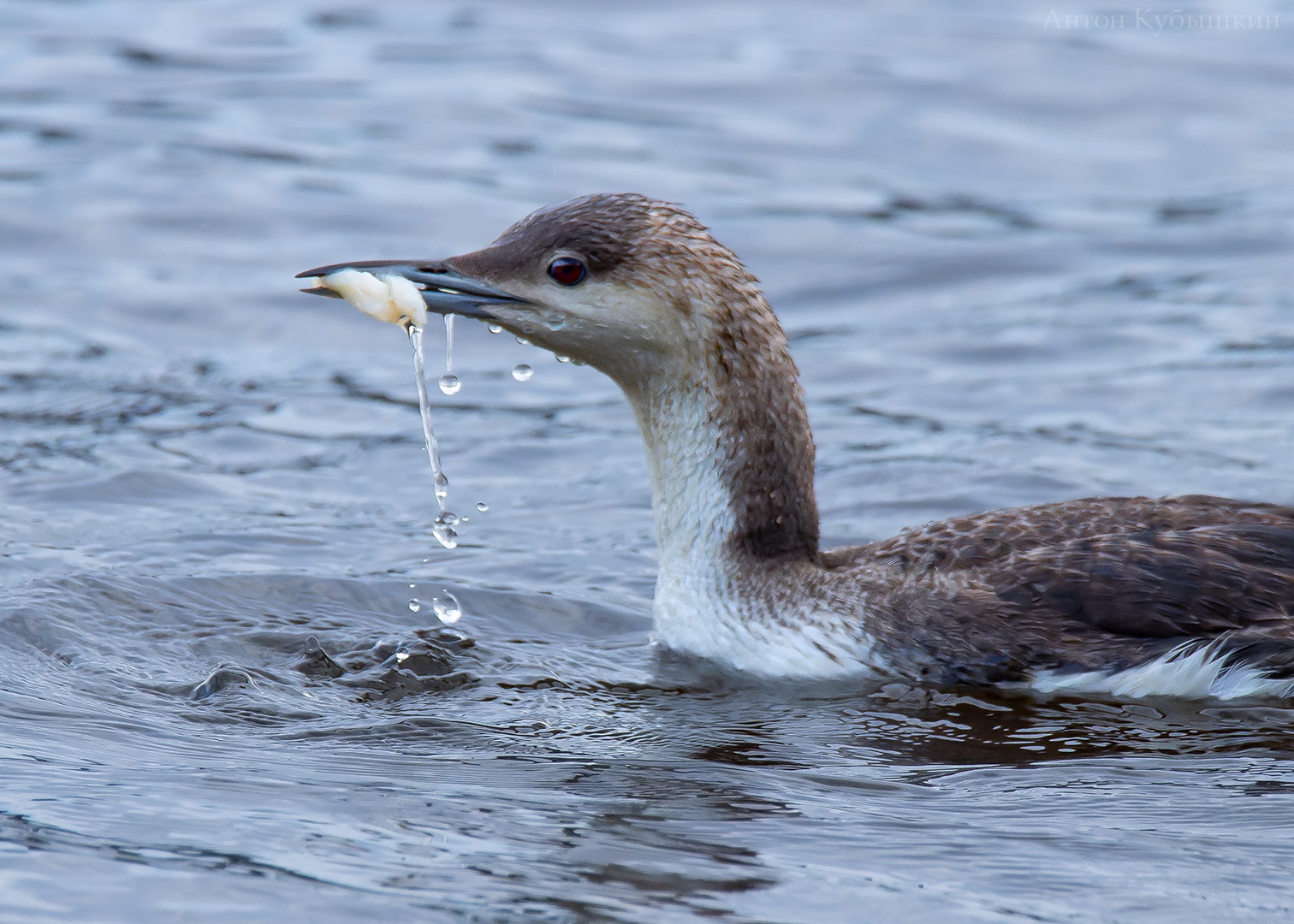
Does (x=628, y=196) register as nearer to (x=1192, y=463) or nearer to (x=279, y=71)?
(x=1192, y=463)

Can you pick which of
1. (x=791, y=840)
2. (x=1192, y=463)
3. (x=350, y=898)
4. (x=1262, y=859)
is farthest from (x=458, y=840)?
(x=1192, y=463)

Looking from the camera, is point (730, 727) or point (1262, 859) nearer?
point (1262, 859)

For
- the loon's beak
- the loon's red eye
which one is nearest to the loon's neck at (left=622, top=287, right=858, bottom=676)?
the loon's red eye

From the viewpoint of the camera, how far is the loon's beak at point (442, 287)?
5.73 metres

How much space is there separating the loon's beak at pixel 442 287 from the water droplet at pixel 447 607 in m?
1.18

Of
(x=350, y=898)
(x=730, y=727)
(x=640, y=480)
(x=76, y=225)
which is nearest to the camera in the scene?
(x=350, y=898)

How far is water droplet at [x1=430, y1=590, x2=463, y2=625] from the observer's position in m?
6.59

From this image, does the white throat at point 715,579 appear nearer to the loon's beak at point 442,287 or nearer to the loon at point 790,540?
the loon at point 790,540

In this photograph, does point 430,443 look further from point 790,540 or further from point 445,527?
point 790,540

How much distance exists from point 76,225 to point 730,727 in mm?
7934

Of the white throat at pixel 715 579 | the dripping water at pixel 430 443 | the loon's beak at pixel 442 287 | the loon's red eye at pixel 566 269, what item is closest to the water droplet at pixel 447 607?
the dripping water at pixel 430 443

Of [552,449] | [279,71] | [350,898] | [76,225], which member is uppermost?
[279,71]

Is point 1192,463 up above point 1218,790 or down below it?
above

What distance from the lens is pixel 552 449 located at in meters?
8.92
